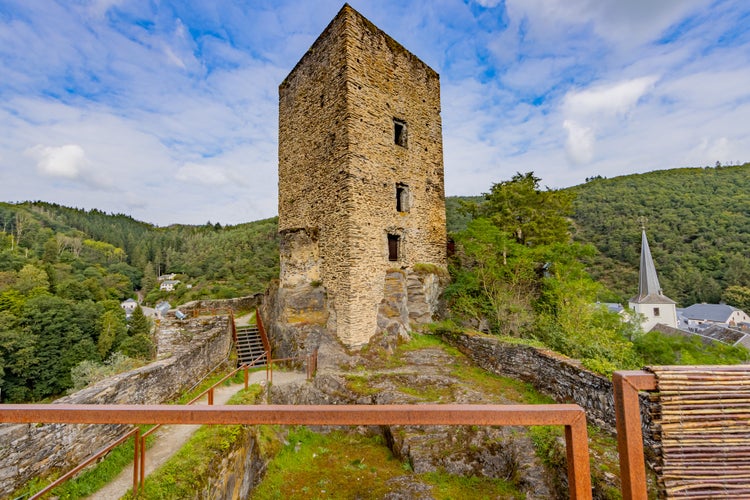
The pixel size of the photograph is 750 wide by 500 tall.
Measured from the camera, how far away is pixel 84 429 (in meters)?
5.14

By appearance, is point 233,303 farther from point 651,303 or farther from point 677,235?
point 677,235

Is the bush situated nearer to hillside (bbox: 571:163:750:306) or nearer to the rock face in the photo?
the rock face

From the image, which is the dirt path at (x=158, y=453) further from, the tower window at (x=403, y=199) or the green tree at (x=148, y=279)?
the green tree at (x=148, y=279)

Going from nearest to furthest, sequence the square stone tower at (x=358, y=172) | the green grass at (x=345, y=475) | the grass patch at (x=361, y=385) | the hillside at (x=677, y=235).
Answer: the green grass at (x=345, y=475), the grass patch at (x=361, y=385), the square stone tower at (x=358, y=172), the hillside at (x=677, y=235)

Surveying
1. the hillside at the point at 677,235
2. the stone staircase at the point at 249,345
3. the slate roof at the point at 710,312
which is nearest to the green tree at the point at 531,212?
the stone staircase at the point at 249,345

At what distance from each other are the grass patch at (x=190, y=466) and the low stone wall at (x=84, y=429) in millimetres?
1337

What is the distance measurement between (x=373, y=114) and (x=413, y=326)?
329 inches

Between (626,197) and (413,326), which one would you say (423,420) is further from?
(626,197)

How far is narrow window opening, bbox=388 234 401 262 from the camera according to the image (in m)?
13.0

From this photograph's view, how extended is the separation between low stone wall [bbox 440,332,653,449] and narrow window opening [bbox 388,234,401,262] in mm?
3739

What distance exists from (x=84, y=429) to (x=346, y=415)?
21.4 feet

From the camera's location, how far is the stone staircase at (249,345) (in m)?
12.8

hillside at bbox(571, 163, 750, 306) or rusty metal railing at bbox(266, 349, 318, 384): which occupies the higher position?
hillside at bbox(571, 163, 750, 306)

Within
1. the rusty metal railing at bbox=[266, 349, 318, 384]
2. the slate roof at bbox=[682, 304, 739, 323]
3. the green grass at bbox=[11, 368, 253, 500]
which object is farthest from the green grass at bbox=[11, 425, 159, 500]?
the slate roof at bbox=[682, 304, 739, 323]
